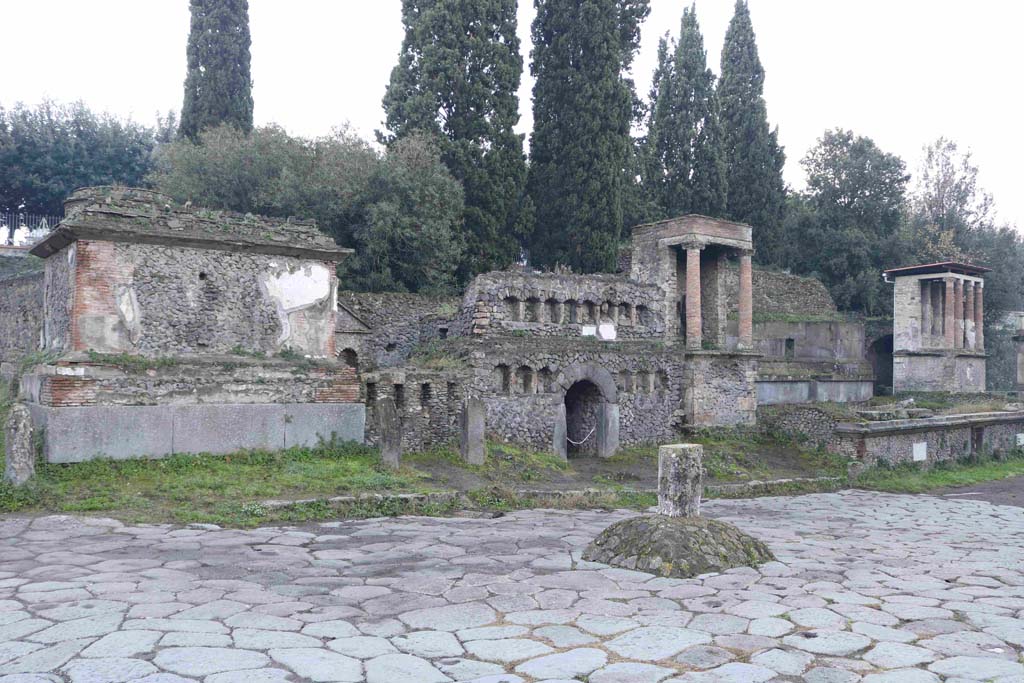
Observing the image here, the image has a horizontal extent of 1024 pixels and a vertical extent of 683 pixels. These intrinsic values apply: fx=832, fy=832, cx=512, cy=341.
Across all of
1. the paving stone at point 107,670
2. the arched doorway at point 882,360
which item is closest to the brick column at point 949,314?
the arched doorway at point 882,360

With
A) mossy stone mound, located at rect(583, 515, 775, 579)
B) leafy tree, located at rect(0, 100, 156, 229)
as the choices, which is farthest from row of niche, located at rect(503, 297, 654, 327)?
leafy tree, located at rect(0, 100, 156, 229)

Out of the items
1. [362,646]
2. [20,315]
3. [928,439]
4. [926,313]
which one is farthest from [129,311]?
[926,313]

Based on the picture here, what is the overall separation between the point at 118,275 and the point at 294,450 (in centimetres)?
403

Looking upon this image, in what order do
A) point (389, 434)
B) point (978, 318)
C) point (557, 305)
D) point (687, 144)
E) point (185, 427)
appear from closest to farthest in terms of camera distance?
point (185, 427) < point (389, 434) < point (557, 305) < point (978, 318) < point (687, 144)

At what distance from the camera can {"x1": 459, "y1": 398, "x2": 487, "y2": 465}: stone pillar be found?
16.5 meters

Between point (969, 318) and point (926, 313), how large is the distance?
2.39 meters

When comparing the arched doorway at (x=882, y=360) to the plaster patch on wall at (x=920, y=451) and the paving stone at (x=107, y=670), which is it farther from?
the paving stone at (x=107, y=670)

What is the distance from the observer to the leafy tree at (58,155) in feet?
107

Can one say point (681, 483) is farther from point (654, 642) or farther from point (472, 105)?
point (472, 105)

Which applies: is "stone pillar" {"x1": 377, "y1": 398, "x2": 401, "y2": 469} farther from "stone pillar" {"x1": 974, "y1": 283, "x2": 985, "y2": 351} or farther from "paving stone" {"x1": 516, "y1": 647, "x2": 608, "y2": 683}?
"stone pillar" {"x1": 974, "y1": 283, "x2": 985, "y2": 351}

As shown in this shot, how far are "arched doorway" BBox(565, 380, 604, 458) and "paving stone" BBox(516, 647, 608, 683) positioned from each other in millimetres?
15078

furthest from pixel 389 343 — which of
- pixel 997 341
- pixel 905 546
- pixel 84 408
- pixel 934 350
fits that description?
pixel 997 341

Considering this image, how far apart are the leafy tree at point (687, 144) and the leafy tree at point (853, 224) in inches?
250

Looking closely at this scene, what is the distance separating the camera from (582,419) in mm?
21531
